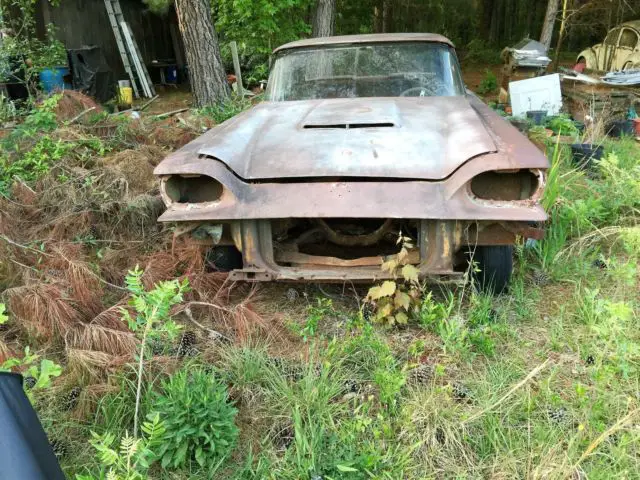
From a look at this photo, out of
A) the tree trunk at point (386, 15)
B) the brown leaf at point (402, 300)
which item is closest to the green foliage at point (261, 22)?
the brown leaf at point (402, 300)

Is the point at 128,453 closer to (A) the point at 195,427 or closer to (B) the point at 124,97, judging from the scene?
(A) the point at 195,427

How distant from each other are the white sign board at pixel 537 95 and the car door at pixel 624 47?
3337 millimetres

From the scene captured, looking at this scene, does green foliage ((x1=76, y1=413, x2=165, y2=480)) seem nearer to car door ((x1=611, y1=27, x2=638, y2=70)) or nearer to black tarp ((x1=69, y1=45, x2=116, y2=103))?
black tarp ((x1=69, y1=45, x2=116, y2=103))

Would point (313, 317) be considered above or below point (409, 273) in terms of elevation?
below

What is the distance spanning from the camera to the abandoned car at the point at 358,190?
2.34 meters

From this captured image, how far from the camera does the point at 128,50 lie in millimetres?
11172

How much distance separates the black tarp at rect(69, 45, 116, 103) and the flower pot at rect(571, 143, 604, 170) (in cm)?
777

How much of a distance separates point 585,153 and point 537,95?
2.83m

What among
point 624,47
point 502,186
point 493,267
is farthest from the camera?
point 624,47

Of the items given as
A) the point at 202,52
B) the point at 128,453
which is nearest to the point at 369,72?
the point at 128,453

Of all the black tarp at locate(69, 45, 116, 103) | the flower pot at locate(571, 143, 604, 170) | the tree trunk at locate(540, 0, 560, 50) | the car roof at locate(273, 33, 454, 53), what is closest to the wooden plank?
the black tarp at locate(69, 45, 116, 103)

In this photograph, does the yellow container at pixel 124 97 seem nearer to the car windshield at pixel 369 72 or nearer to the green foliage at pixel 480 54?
the car windshield at pixel 369 72

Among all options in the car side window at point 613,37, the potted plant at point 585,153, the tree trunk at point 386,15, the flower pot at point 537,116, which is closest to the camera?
the potted plant at point 585,153

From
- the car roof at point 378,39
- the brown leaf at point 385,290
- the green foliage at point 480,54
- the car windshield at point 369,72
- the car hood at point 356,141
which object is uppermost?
the car roof at point 378,39
